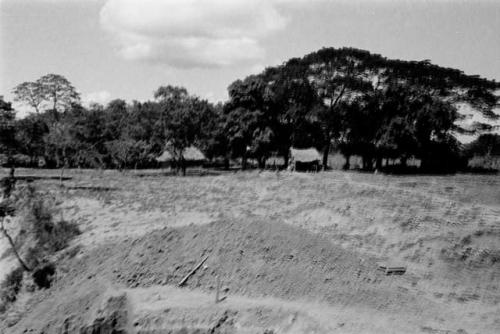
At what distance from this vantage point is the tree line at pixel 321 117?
3553 centimetres

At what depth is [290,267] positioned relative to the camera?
49.7 feet

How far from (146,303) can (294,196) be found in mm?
12351

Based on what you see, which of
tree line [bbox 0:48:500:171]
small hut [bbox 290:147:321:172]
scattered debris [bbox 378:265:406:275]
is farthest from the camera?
small hut [bbox 290:147:321:172]

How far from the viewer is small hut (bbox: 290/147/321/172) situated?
3903cm

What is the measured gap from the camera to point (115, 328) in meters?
13.2

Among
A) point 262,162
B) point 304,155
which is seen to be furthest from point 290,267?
point 262,162

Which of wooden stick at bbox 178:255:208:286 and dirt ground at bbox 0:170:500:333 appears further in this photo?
wooden stick at bbox 178:255:208:286

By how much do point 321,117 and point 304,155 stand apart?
4.00 metres

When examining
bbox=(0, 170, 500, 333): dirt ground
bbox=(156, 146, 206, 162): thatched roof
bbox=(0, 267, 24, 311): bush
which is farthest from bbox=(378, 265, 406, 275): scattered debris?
bbox=(156, 146, 206, 162): thatched roof

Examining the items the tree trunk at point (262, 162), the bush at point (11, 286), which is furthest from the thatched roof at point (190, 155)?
the bush at point (11, 286)

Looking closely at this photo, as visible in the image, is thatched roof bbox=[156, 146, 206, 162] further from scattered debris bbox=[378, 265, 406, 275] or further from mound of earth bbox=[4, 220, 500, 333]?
scattered debris bbox=[378, 265, 406, 275]

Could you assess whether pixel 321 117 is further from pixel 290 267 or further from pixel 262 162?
pixel 290 267

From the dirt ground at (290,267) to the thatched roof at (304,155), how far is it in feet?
50.7

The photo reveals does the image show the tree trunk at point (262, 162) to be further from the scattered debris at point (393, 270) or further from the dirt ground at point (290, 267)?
the scattered debris at point (393, 270)
